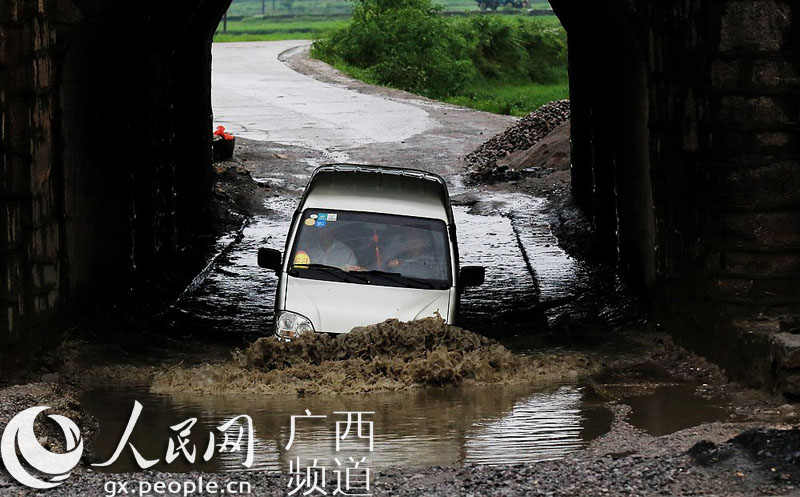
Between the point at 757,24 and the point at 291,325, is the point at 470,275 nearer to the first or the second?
the point at 291,325

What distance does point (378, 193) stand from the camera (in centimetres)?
1152

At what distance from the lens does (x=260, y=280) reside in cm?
1656

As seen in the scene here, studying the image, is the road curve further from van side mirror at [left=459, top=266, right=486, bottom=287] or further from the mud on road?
van side mirror at [left=459, top=266, right=486, bottom=287]

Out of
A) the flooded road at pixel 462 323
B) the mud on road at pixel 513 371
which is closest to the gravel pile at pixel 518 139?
the flooded road at pixel 462 323

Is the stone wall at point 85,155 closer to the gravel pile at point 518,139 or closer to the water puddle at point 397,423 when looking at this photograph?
the water puddle at point 397,423

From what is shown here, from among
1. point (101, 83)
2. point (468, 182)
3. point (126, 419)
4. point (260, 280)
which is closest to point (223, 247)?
point (260, 280)

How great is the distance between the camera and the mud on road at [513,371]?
743 cm

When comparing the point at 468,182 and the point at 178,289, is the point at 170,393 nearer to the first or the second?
the point at 178,289

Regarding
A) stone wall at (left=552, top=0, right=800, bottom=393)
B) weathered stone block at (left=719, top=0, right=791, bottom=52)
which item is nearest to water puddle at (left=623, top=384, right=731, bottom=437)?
stone wall at (left=552, top=0, right=800, bottom=393)

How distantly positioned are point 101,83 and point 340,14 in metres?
105

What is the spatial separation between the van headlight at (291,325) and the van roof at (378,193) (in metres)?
1.35

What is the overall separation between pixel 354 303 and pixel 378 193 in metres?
1.52

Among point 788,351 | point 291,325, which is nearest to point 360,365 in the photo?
point 291,325

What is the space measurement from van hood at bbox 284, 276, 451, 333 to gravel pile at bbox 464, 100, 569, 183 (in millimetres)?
15515
